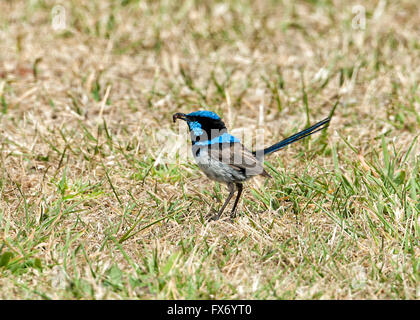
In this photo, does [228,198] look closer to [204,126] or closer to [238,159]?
[238,159]

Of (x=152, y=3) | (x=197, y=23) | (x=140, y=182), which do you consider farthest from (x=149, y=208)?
(x=152, y=3)

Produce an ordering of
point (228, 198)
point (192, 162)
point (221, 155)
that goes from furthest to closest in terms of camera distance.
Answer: point (192, 162)
point (228, 198)
point (221, 155)

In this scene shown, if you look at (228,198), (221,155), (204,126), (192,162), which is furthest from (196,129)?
(192,162)

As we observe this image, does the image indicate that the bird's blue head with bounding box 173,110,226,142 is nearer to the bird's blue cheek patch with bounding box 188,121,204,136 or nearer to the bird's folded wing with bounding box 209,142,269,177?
the bird's blue cheek patch with bounding box 188,121,204,136

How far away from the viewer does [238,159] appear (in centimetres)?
423

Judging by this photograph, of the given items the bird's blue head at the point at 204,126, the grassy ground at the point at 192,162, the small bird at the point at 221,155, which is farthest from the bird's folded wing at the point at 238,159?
the grassy ground at the point at 192,162

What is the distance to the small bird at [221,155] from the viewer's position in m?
4.21

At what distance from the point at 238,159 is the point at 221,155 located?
12cm

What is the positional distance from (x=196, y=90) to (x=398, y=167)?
218cm

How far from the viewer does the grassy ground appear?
3.50 metres

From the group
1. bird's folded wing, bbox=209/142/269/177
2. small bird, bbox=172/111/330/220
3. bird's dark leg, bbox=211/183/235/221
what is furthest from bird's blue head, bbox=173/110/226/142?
bird's dark leg, bbox=211/183/235/221

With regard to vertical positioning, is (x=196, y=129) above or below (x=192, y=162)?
above

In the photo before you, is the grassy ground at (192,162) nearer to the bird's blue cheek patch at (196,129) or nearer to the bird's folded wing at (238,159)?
the bird's folded wing at (238,159)

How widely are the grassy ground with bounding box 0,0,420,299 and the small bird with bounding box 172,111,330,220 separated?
24 cm
